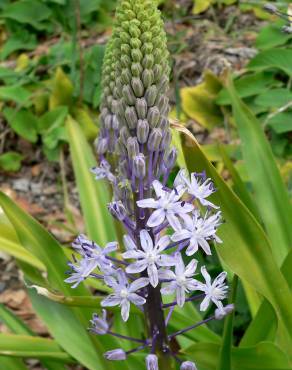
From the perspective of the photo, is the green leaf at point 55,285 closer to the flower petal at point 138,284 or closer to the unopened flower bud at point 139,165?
the flower petal at point 138,284

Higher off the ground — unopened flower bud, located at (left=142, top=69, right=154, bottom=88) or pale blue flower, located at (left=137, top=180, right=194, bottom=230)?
unopened flower bud, located at (left=142, top=69, right=154, bottom=88)

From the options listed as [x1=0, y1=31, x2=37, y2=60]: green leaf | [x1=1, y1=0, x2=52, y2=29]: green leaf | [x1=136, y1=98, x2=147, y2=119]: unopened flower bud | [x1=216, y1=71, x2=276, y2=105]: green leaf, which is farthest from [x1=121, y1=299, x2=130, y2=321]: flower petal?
[x1=1, y1=0, x2=52, y2=29]: green leaf

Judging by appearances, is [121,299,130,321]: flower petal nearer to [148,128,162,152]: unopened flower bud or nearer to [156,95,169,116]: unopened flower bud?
[148,128,162,152]: unopened flower bud

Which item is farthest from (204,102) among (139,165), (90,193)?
(139,165)

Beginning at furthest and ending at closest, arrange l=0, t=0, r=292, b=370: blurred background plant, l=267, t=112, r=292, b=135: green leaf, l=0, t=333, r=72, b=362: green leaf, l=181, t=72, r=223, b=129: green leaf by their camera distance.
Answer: l=181, t=72, r=223, b=129: green leaf
l=267, t=112, r=292, b=135: green leaf
l=0, t=333, r=72, b=362: green leaf
l=0, t=0, r=292, b=370: blurred background plant

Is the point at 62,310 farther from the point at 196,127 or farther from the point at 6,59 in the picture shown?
the point at 6,59

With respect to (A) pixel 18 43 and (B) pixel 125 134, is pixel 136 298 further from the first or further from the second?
(A) pixel 18 43
